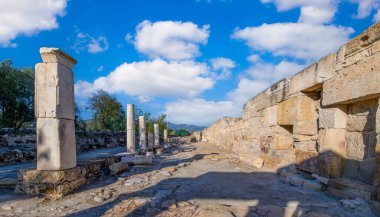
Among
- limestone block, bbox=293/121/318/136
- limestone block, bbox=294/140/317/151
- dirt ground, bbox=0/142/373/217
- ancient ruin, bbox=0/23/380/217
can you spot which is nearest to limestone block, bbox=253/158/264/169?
ancient ruin, bbox=0/23/380/217

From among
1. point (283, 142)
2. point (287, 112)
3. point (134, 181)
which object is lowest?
point (134, 181)

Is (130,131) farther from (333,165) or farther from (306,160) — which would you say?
(333,165)

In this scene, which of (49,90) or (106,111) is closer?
(49,90)

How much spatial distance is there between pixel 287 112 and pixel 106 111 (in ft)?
101

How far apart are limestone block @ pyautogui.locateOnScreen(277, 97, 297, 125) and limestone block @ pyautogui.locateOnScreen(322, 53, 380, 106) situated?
3.45 ft

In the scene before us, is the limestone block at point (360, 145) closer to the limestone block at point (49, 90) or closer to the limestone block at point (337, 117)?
the limestone block at point (337, 117)

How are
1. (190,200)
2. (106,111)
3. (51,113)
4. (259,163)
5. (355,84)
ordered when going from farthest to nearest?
(106,111) < (259,163) < (51,113) < (190,200) < (355,84)

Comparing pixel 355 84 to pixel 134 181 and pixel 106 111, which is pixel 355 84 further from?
pixel 106 111

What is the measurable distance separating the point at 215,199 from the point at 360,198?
77.1 inches

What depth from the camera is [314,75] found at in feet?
14.6

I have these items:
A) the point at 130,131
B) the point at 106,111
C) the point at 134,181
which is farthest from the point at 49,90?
the point at 106,111

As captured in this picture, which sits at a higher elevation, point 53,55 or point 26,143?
point 53,55

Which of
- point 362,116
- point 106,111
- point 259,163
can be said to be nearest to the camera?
point 362,116

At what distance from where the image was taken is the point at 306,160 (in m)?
4.68
